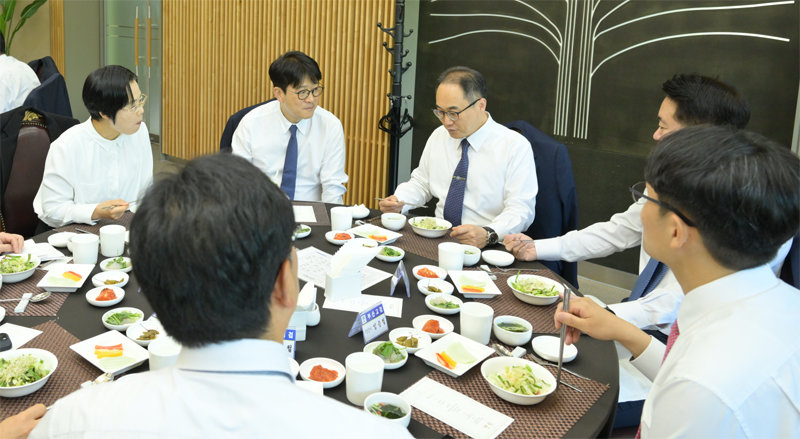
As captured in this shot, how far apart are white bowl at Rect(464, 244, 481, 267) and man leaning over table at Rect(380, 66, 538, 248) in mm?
557

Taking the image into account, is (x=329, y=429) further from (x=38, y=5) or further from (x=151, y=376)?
(x=38, y=5)

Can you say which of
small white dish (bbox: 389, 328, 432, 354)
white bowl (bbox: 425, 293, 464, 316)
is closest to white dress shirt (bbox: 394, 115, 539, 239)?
A: white bowl (bbox: 425, 293, 464, 316)

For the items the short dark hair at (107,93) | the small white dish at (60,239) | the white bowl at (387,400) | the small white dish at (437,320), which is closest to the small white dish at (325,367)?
the white bowl at (387,400)

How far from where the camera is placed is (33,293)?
6.21 feet

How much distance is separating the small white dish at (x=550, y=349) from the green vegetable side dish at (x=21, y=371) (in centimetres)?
124

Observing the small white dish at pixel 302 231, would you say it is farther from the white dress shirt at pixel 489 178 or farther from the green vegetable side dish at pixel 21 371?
the green vegetable side dish at pixel 21 371

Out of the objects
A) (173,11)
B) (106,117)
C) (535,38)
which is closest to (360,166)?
(535,38)

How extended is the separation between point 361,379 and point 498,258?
114 cm

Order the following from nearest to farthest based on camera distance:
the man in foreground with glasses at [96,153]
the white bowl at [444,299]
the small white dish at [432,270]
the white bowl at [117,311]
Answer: the white bowl at [117,311], the white bowl at [444,299], the small white dish at [432,270], the man in foreground with glasses at [96,153]

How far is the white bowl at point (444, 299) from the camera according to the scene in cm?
188

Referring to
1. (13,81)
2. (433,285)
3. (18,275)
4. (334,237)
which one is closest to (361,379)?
(433,285)

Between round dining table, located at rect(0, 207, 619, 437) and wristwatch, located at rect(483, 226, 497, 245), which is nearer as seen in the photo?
round dining table, located at rect(0, 207, 619, 437)

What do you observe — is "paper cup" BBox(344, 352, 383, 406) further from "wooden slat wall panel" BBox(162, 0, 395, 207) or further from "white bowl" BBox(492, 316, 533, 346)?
"wooden slat wall panel" BBox(162, 0, 395, 207)

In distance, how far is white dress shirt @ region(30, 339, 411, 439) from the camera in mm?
779
